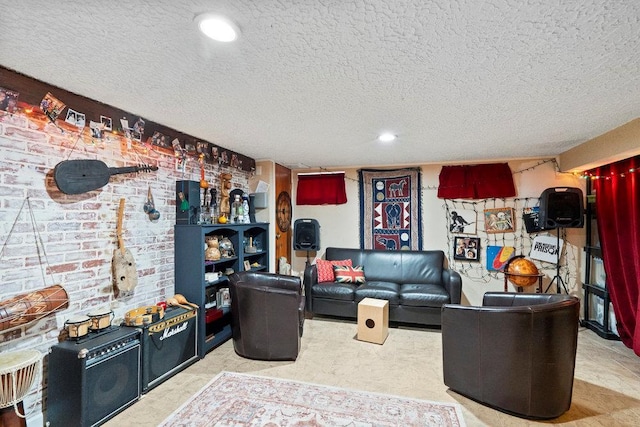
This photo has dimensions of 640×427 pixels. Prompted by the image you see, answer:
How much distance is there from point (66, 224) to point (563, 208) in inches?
197

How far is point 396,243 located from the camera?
4766mm

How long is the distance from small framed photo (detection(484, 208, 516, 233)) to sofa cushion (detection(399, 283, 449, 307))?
1.27 metres

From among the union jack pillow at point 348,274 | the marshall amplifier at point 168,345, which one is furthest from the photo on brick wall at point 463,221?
the marshall amplifier at point 168,345

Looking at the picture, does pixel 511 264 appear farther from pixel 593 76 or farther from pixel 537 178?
pixel 593 76

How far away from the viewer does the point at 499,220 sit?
428 cm

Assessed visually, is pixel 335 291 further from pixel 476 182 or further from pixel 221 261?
pixel 476 182

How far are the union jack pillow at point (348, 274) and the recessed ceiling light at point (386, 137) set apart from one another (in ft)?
6.32

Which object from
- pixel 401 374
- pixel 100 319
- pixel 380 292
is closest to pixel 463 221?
pixel 380 292

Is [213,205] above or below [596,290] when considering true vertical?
above

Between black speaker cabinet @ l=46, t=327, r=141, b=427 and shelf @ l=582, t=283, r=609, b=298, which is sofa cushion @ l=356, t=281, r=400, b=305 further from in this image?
black speaker cabinet @ l=46, t=327, r=141, b=427

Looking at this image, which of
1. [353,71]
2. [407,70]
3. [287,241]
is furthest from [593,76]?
[287,241]

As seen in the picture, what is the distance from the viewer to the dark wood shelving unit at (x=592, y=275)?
3.61 meters

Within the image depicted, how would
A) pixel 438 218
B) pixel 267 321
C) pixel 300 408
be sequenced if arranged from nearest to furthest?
pixel 300 408, pixel 267 321, pixel 438 218

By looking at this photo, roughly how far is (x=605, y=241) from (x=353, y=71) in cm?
366
